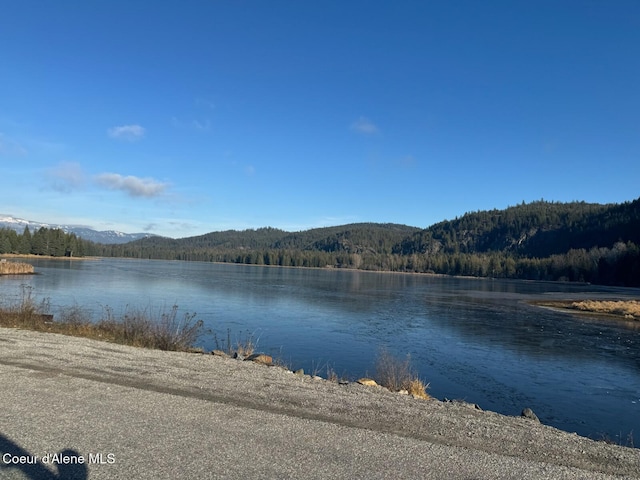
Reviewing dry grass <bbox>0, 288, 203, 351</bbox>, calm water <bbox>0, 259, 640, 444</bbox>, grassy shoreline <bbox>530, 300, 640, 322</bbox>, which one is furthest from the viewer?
grassy shoreline <bbox>530, 300, 640, 322</bbox>

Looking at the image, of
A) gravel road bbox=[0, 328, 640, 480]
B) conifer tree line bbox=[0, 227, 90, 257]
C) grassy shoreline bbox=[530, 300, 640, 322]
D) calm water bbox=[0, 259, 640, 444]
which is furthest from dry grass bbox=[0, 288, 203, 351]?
conifer tree line bbox=[0, 227, 90, 257]

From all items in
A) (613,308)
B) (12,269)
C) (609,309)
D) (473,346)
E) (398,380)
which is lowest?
(473,346)

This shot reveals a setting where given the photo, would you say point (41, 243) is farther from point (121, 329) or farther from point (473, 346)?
point (473, 346)

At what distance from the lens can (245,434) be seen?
6453 millimetres

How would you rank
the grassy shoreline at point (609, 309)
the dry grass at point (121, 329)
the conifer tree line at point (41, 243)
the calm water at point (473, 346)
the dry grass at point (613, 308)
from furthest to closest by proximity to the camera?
1. the conifer tree line at point (41, 243)
2. the dry grass at point (613, 308)
3. the grassy shoreline at point (609, 309)
4. the dry grass at point (121, 329)
5. the calm water at point (473, 346)

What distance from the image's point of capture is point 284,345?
21.5m

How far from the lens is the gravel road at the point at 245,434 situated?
17.7ft

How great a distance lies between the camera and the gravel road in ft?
17.7

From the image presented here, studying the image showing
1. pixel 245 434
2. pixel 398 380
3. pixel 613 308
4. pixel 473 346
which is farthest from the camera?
pixel 613 308

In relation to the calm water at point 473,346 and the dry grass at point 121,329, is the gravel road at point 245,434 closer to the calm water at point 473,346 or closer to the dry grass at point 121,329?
the dry grass at point 121,329

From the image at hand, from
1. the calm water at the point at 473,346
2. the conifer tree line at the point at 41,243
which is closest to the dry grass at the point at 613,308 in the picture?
the calm water at the point at 473,346

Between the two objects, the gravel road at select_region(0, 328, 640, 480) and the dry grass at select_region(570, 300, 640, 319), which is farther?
the dry grass at select_region(570, 300, 640, 319)

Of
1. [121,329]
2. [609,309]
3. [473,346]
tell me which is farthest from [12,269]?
[609,309]

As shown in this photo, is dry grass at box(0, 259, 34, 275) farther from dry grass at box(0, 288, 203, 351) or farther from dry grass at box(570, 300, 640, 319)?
dry grass at box(570, 300, 640, 319)
